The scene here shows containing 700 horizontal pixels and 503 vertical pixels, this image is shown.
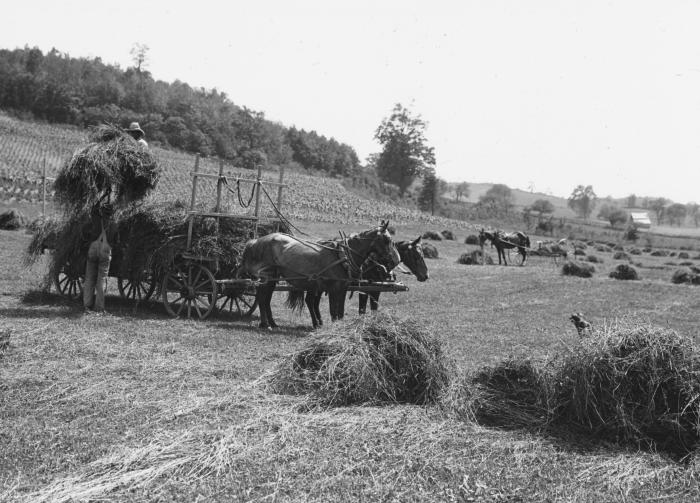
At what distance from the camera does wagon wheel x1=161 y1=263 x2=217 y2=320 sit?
12352 mm

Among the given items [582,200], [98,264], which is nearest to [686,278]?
[98,264]

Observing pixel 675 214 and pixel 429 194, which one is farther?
pixel 675 214

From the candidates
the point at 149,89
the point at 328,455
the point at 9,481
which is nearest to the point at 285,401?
the point at 328,455

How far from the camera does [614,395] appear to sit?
19.8 feet

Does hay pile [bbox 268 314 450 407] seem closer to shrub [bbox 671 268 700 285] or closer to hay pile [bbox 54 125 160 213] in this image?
hay pile [bbox 54 125 160 213]

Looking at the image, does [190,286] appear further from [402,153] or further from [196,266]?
[402,153]

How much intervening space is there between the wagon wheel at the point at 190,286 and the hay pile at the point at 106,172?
177 centimetres

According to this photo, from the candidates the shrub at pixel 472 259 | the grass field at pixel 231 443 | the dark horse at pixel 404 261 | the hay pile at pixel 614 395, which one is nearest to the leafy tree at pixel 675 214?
the shrub at pixel 472 259

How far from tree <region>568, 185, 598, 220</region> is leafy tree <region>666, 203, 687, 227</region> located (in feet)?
73.9

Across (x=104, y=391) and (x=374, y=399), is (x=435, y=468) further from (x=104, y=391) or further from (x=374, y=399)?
(x=104, y=391)

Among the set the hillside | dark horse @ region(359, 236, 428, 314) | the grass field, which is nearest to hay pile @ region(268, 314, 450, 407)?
the grass field

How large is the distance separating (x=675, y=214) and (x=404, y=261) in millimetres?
175201

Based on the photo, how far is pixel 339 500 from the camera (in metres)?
4.61

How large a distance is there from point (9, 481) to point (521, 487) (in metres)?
4.04
